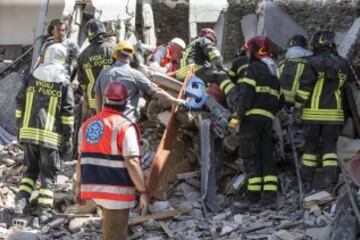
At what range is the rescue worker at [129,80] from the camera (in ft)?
23.6

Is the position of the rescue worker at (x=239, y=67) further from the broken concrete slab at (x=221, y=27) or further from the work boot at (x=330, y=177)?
the broken concrete slab at (x=221, y=27)

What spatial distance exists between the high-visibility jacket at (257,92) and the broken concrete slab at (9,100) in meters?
4.66

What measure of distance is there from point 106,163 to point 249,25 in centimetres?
640

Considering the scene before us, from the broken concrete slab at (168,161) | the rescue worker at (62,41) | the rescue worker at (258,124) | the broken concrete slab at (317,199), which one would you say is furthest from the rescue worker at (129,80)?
the broken concrete slab at (317,199)

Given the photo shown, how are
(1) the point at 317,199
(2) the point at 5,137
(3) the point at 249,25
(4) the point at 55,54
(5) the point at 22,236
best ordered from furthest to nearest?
(3) the point at 249,25
(2) the point at 5,137
(4) the point at 55,54
(1) the point at 317,199
(5) the point at 22,236

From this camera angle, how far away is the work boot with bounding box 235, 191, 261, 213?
24.5 feet

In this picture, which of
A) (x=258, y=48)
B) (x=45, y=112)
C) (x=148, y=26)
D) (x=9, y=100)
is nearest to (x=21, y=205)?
(x=45, y=112)

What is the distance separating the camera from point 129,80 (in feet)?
23.6

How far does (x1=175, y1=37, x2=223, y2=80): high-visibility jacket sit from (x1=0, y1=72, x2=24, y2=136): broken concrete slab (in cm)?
351

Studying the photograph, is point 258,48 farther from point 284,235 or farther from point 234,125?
point 284,235

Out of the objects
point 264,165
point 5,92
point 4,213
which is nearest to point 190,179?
point 264,165

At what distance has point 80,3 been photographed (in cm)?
1086

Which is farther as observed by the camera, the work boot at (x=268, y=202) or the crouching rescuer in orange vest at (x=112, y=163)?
the work boot at (x=268, y=202)

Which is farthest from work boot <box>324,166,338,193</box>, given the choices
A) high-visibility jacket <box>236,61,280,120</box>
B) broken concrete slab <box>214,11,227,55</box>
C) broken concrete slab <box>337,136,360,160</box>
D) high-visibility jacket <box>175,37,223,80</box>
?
broken concrete slab <box>214,11,227,55</box>
